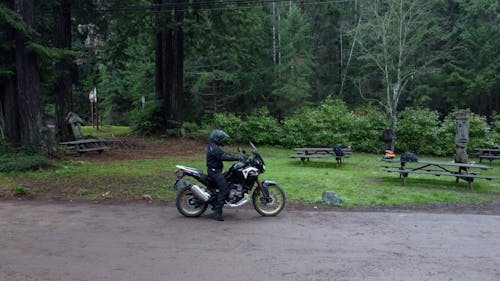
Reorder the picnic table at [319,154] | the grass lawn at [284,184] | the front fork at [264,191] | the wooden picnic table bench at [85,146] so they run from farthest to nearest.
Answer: the wooden picnic table bench at [85,146] < the picnic table at [319,154] < the grass lawn at [284,184] < the front fork at [264,191]

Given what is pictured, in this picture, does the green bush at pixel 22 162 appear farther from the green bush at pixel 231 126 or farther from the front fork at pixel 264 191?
the green bush at pixel 231 126

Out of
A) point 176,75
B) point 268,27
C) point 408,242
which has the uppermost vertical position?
point 268,27

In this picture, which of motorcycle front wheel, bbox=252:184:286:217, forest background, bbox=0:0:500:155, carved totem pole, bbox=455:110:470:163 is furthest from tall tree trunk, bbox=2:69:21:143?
carved totem pole, bbox=455:110:470:163

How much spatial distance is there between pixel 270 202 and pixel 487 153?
14.8 metres

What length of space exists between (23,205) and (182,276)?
601 cm

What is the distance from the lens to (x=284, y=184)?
41.6ft

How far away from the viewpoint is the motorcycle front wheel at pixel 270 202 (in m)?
9.22

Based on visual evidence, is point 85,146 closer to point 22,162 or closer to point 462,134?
point 22,162

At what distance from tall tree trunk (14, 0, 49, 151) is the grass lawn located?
128cm

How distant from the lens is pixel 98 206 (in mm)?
10133

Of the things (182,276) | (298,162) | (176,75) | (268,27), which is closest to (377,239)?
(182,276)

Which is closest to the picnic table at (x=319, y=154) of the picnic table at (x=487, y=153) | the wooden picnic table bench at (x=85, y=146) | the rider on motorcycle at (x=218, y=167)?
the picnic table at (x=487, y=153)

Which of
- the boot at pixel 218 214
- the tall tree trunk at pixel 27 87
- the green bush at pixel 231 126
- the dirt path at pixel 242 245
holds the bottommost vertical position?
the dirt path at pixel 242 245

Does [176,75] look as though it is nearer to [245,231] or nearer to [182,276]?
[245,231]
